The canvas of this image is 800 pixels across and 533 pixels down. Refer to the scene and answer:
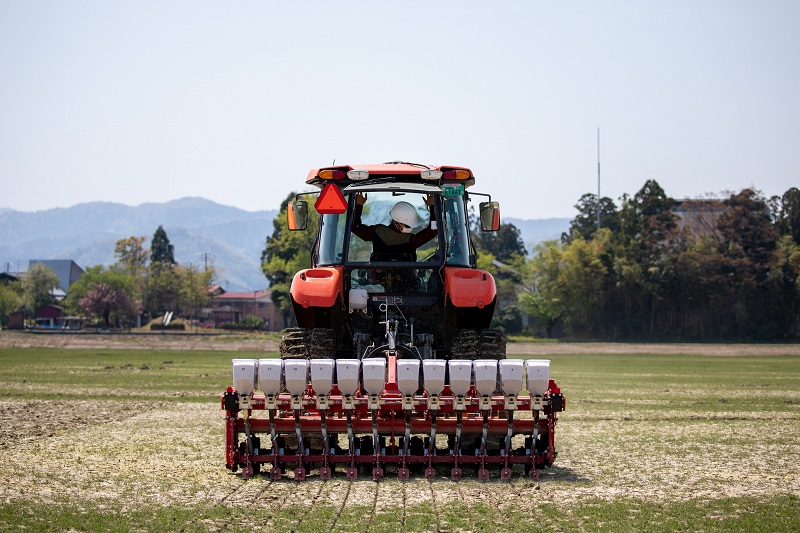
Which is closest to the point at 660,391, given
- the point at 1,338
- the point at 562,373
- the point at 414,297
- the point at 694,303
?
the point at 562,373

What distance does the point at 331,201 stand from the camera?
13.1 meters

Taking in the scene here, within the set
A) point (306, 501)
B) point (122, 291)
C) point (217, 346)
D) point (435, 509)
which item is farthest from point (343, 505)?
point (122, 291)

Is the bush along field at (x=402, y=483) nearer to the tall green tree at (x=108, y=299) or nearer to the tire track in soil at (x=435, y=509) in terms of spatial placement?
the tire track in soil at (x=435, y=509)

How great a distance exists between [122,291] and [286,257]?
116 feet

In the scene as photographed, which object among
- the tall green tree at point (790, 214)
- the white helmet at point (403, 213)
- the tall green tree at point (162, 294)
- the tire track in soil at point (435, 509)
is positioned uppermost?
the tall green tree at point (790, 214)

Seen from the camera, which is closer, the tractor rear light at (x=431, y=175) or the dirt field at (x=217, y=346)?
the tractor rear light at (x=431, y=175)

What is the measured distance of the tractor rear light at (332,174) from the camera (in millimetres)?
13352

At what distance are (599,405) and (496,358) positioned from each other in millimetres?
10022

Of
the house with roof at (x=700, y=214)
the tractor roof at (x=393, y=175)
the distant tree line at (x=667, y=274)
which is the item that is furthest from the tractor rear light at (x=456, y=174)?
the house with roof at (x=700, y=214)

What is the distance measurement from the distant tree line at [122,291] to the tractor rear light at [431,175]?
110303mm

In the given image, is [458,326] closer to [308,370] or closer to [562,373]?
[308,370]

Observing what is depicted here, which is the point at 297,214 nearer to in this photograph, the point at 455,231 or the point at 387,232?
the point at 387,232

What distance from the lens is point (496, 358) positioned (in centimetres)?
1249

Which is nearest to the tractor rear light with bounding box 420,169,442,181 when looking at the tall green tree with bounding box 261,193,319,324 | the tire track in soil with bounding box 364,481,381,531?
the tire track in soil with bounding box 364,481,381,531
